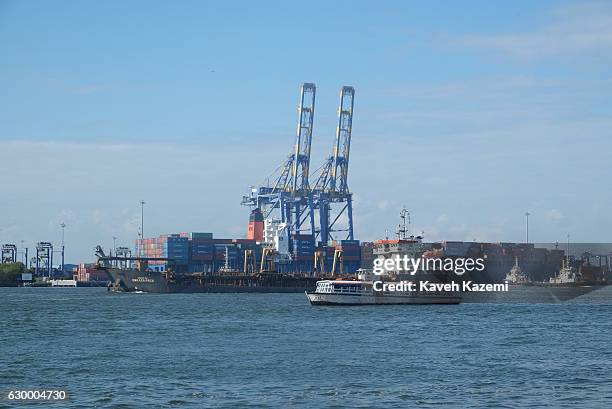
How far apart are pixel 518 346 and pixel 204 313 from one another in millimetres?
34336

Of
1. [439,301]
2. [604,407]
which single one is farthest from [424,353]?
[439,301]

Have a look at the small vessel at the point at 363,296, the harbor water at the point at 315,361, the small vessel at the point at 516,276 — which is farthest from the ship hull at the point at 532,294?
the harbor water at the point at 315,361

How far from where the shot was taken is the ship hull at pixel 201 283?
143 m

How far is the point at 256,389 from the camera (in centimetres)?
3269

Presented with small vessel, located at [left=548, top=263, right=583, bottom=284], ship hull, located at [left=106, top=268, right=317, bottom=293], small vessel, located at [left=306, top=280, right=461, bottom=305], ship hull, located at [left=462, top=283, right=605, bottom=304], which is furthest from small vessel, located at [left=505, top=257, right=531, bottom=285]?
ship hull, located at [left=106, top=268, right=317, bottom=293]

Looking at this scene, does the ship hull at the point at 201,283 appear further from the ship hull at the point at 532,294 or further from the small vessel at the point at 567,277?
the ship hull at the point at 532,294

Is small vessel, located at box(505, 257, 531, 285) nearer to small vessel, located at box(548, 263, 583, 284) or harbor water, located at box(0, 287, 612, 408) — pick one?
small vessel, located at box(548, 263, 583, 284)

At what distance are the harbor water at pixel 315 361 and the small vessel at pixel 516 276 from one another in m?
35.7

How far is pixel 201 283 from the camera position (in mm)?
145875

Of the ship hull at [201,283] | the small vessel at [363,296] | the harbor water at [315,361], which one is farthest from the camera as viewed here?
the ship hull at [201,283]

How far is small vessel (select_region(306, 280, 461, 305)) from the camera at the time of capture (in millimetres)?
77062

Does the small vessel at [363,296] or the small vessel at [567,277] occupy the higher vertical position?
the small vessel at [567,277]

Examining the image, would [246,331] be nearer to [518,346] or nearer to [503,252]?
[518,346]

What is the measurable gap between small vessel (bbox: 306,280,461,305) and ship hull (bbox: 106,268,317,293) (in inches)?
2623
